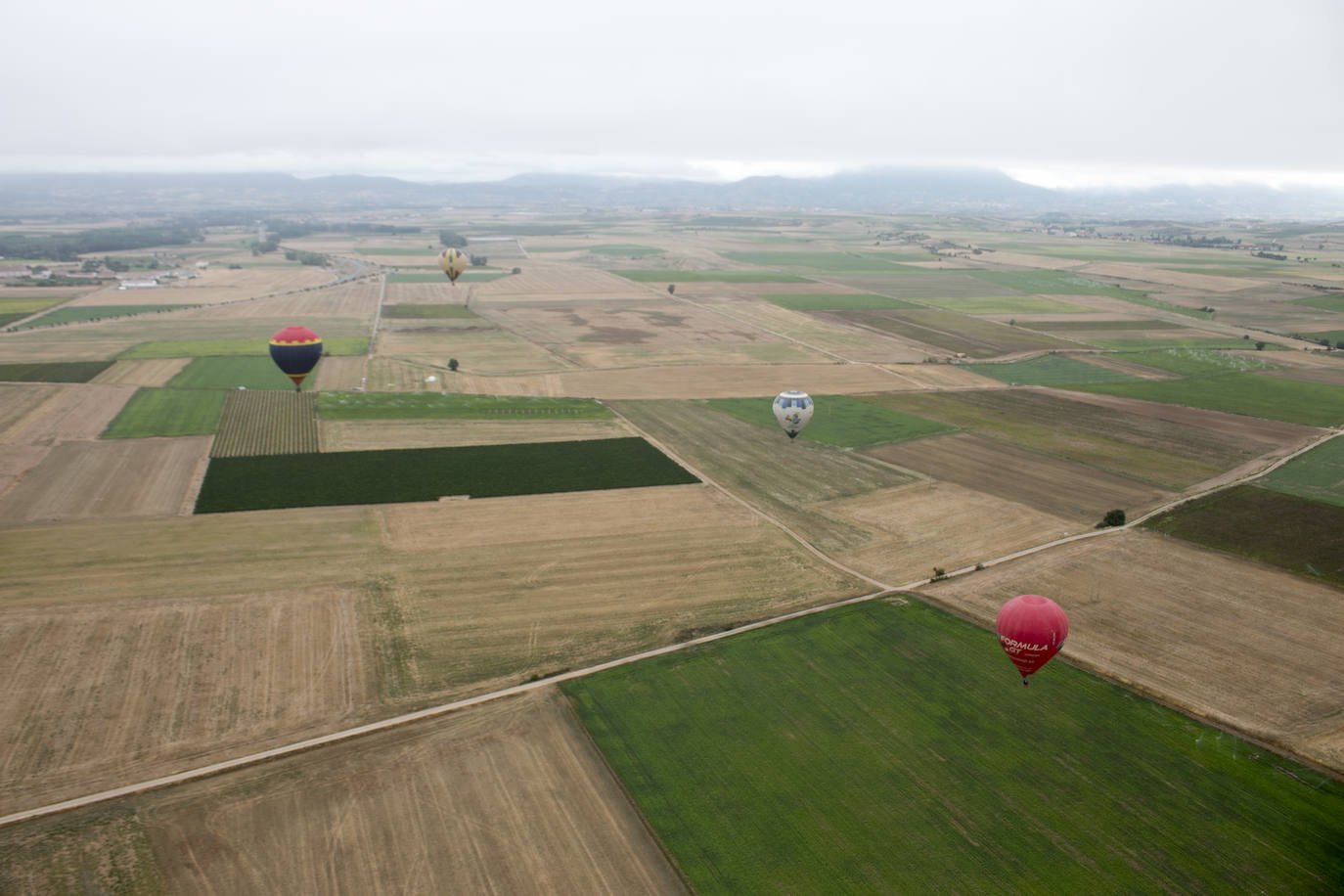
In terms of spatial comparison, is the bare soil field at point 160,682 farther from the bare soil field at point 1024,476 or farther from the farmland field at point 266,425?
the bare soil field at point 1024,476

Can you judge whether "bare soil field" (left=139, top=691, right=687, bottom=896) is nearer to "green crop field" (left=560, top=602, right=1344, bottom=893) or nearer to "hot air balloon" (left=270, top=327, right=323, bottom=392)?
"green crop field" (left=560, top=602, right=1344, bottom=893)

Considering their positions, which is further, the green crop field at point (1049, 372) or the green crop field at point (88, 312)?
the green crop field at point (88, 312)

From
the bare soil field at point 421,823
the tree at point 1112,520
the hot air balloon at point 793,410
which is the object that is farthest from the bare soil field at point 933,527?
the bare soil field at point 421,823

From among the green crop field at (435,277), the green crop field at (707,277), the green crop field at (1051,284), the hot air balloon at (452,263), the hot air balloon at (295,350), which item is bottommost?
the green crop field at (435,277)

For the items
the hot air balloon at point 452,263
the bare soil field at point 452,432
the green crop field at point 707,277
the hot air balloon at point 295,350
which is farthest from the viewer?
the green crop field at point 707,277

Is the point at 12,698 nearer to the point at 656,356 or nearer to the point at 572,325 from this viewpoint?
the point at 656,356

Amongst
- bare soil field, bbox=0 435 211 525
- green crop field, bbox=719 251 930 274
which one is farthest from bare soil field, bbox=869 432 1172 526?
green crop field, bbox=719 251 930 274
